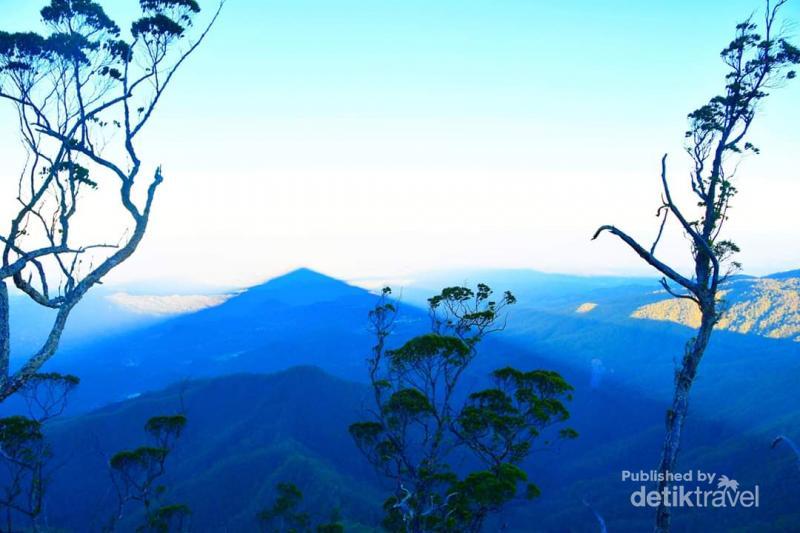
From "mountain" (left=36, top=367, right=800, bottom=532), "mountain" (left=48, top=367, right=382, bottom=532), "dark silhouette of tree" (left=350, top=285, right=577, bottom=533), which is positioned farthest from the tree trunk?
"mountain" (left=48, top=367, right=382, bottom=532)

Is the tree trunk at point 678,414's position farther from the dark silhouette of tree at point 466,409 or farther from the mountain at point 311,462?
the mountain at point 311,462

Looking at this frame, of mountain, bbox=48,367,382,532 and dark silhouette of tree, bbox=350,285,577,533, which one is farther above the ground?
dark silhouette of tree, bbox=350,285,577,533

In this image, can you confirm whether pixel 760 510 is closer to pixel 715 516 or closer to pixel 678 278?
pixel 715 516

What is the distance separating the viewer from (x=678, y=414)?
12742 millimetres

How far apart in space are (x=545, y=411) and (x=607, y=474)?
16381 cm

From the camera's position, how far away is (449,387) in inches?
938

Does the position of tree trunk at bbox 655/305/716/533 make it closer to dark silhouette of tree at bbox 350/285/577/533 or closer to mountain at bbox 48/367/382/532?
dark silhouette of tree at bbox 350/285/577/533

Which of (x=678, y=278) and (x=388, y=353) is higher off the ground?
(x=678, y=278)

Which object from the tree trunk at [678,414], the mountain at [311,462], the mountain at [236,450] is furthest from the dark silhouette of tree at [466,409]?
the mountain at [236,450]

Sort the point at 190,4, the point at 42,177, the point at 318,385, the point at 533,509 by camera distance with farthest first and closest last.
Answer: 1. the point at 318,385
2. the point at 533,509
3. the point at 190,4
4. the point at 42,177

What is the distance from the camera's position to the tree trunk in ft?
41.1

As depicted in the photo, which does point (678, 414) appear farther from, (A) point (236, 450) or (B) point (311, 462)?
(A) point (236, 450)

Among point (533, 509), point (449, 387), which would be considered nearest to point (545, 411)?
point (449, 387)

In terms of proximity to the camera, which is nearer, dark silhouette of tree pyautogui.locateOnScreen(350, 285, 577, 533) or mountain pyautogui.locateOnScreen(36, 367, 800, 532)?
dark silhouette of tree pyautogui.locateOnScreen(350, 285, 577, 533)
